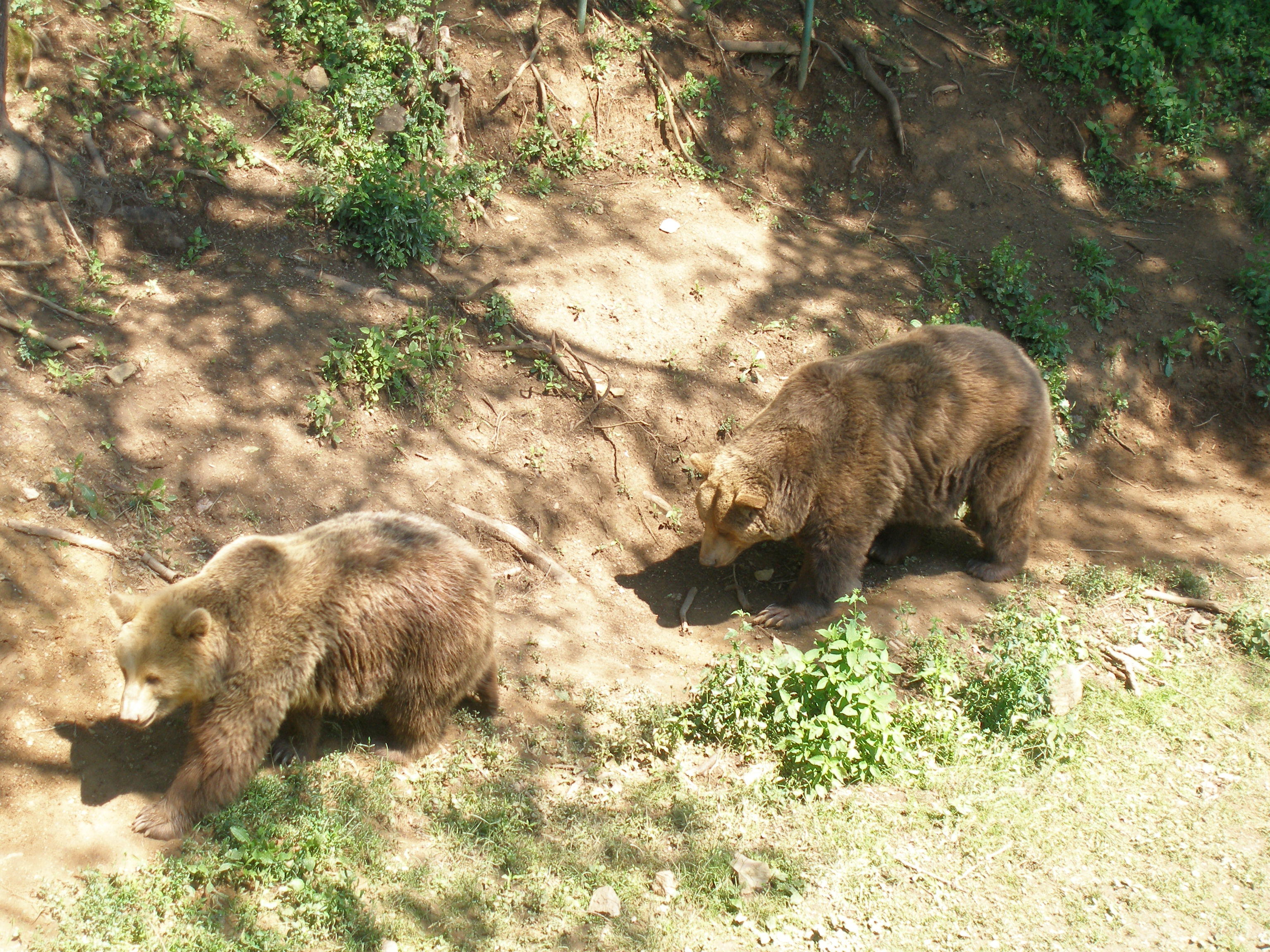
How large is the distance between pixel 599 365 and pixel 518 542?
1.99 meters

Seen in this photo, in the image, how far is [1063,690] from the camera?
5.78 meters

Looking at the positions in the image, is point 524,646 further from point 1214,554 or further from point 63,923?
point 1214,554

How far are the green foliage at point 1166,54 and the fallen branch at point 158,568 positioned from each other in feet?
37.4

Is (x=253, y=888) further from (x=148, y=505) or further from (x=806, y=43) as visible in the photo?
(x=806, y=43)

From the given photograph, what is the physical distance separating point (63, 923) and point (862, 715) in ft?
13.0

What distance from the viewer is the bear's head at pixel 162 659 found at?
4402 mm

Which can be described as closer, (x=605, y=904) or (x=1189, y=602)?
(x=605, y=904)

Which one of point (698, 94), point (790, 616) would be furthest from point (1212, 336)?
point (790, 616)

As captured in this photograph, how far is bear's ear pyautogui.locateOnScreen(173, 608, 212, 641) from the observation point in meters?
A: 4.39

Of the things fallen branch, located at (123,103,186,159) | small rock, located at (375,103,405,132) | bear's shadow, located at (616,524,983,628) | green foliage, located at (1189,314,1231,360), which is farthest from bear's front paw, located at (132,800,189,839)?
green foliage, located at (1189,314,1231,360)

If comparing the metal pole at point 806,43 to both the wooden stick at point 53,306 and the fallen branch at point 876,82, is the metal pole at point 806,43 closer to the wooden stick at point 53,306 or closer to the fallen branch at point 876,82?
the fallen branch at point 876,82

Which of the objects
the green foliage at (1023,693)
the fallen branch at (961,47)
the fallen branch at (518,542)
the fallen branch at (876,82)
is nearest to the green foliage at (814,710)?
the green foliage at (1023,693)

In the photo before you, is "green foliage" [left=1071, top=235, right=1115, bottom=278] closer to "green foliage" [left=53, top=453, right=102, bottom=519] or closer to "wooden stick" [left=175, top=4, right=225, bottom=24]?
"wooden stick" [left=175, top=4, right=225, bottom=24]

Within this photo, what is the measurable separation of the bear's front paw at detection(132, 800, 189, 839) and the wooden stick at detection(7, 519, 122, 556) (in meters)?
1.75
